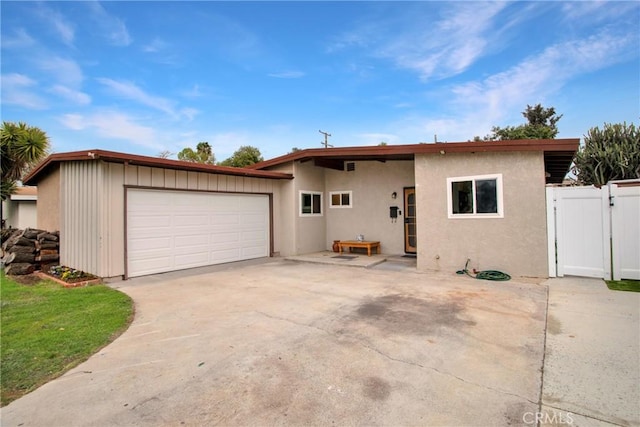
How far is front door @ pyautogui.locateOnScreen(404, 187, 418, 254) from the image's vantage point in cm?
1055

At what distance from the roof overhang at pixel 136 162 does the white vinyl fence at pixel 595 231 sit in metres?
7.42

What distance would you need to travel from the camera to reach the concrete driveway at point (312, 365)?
2.34 metres

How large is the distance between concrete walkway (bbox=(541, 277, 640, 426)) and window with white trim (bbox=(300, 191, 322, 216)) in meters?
7.51

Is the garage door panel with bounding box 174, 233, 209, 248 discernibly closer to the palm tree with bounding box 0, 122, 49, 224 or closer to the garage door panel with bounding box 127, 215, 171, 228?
the garage door panel with bounding box 127, 215, 171, 228

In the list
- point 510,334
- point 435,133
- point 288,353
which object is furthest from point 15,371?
point 435,133

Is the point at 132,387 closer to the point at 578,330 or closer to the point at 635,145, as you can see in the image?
the point at 578,330

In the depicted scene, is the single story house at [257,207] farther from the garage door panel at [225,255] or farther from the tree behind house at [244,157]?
the tree behind house at [244,157]

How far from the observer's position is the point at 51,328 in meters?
4.17

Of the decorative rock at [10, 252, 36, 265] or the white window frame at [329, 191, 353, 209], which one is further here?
the white window frame at [329, 191, 353, 209]

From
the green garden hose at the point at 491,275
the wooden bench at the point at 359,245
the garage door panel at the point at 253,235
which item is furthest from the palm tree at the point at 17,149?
the green garden hose at the point at 491,275

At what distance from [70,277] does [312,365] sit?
22.4 ft

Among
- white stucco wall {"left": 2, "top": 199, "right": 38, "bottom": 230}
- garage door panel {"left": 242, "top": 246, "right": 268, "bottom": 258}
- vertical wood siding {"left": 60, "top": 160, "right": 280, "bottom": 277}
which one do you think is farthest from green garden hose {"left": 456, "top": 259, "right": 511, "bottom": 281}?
white stucco wall {"left": 2, "top": 199, "right": 38, "bottom": 230}

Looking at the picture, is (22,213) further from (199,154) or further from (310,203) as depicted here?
(199,154)

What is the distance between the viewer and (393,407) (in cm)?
238
